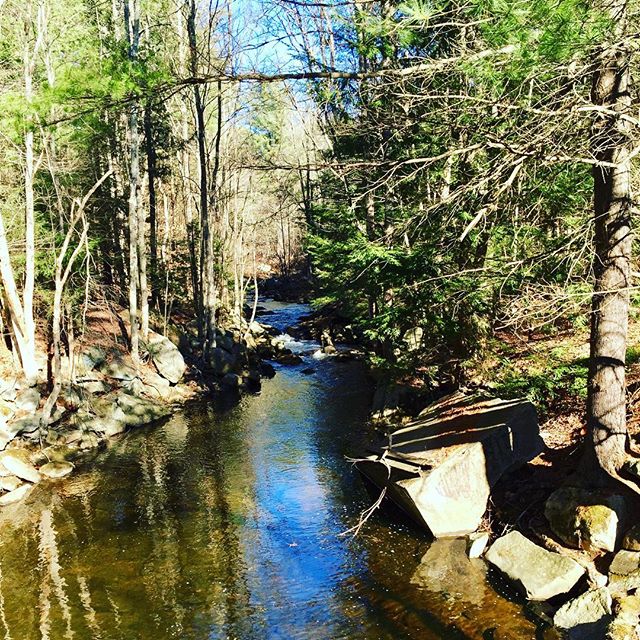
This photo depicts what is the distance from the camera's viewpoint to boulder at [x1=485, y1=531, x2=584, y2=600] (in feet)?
→ 21.9

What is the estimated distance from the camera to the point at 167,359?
60.2 feet

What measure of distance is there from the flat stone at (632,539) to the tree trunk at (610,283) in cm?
68

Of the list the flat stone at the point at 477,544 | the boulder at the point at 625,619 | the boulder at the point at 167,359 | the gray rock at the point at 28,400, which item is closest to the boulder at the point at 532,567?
the flat stone at the point at 477,544

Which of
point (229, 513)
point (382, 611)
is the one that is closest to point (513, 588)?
point (382, 611)

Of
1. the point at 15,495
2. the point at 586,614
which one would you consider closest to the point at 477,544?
the point at 586,614

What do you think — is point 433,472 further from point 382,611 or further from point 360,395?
point 360,395

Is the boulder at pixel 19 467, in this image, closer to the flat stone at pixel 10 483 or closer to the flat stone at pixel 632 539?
the flat stone at pixel 10 483

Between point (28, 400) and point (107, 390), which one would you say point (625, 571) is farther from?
point (107, 390)

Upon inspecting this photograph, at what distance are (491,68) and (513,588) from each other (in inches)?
227

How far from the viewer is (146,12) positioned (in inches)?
859

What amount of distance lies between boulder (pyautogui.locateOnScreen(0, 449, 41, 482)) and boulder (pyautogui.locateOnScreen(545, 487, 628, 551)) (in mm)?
9493

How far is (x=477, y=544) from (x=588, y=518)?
1522 millimetres

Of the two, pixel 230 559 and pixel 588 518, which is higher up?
pixel 588 518

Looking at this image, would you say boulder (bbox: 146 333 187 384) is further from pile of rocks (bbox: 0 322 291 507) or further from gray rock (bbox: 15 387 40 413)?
gray rock (bbox: 15 387 40 413)
